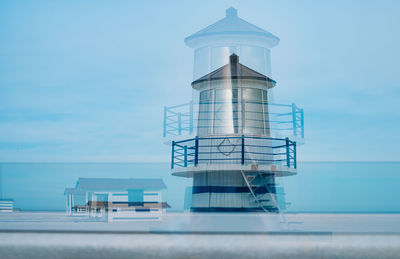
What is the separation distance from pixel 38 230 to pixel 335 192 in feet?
5.76

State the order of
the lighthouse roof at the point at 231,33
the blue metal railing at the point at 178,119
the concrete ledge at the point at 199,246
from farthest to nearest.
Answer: the lighthouse roof at the point at 231,33
the blue metal railing at the point at 178,119
the concrete ledge at the point at 199,246

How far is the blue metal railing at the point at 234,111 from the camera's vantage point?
12.1ft

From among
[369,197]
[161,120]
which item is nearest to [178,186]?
[161,120]

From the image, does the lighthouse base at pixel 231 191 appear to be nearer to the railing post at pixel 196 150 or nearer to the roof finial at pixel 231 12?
the railing post at pixel 196 150

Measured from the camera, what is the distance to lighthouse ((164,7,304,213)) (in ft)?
12.2

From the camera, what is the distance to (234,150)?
Result: 3848mm

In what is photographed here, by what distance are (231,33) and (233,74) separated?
32 centimetres

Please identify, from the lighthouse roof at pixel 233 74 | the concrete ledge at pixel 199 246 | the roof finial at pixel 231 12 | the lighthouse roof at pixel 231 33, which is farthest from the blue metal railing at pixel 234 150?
the concrete ledge at pixel 199 246

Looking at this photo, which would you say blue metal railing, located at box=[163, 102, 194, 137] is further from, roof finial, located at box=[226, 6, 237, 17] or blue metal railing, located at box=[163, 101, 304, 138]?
roof finial, located at box=[226, 6, 237, 17]

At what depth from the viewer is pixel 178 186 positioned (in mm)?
3301

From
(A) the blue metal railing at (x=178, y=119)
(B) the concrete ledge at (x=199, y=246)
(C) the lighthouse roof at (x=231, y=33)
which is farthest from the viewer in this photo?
(C) the lighthouse roof at (x=231, y=33)

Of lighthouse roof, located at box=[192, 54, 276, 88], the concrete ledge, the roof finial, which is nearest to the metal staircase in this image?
lighthouse roof, located at box=[192, 54, 276, 88]

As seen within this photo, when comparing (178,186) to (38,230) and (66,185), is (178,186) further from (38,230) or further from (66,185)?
(38,230)

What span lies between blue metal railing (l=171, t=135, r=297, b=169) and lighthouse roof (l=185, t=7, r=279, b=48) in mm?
785
